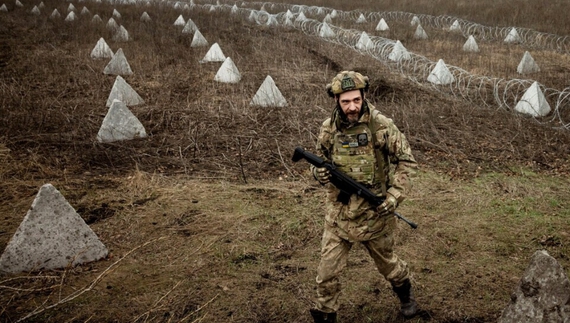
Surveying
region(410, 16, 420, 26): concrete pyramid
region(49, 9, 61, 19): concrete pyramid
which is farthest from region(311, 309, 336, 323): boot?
region(49, 9, 61, 19): concrete pyramid

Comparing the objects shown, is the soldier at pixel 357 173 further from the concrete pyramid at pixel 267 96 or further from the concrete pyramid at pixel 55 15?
the concrete pyramid at pixel 55 15

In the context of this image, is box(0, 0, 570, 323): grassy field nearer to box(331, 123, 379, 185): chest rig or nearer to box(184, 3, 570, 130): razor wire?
box(184, 3, 570, 130): razor wire

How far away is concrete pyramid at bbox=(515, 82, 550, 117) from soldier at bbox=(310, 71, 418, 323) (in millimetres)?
6913

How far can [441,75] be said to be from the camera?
37.0 feet

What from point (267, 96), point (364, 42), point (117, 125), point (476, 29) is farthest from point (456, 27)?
point (117, 125)

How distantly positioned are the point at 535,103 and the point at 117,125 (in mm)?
7616

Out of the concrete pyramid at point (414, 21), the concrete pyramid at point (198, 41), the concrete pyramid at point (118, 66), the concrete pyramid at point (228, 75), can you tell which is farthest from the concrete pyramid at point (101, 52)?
the concrete pyramid at point (414, 21)

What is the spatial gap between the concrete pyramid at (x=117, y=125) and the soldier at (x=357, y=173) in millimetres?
4887

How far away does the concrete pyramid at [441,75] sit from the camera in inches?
443

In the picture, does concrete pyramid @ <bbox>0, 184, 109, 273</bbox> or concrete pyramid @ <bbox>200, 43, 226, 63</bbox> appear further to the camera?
concrete pyramid @ <bbox>200, 43, 226, 63</bbox>

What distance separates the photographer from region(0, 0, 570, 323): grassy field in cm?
382

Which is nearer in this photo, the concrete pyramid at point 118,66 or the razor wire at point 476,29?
the concrete pyramid at point 118,66

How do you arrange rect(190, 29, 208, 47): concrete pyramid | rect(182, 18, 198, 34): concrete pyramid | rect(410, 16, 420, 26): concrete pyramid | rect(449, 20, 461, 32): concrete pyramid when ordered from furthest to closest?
rect(410, 16, 420, 26): concrete pyramid → rect(449, 20, 461, 32): concrete pyramid → rect(182, 18, 198, 34): concrete pyramid → rect(190, 29, 208, 47): concrete pyramid

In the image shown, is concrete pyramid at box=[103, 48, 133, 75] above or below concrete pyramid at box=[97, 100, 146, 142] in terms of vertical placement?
below
